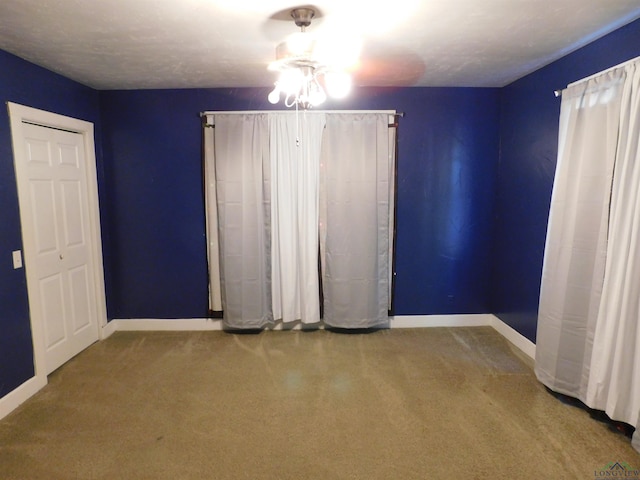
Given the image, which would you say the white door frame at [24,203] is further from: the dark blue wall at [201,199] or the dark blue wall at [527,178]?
the dark blue wall at [527,178]

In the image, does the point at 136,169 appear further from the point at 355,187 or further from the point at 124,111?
the point at 355,187

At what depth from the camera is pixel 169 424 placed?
2.37m

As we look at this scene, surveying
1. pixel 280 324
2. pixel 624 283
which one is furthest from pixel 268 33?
pixel 280 324

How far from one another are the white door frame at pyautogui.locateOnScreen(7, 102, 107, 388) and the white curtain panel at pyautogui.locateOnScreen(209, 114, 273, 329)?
1.14 meters

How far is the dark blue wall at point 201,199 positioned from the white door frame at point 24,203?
0.19m

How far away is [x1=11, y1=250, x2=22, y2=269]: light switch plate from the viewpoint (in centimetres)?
257

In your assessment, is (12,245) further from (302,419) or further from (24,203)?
(302,419)

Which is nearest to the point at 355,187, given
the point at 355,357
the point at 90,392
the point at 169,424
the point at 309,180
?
the point at 309,180

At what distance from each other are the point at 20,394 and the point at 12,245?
1065mm

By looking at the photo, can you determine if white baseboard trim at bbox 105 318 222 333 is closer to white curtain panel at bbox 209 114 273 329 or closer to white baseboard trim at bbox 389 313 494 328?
white curtain panel at bbox 209 114 273 329

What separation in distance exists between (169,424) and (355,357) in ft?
5.23

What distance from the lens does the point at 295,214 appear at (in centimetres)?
367

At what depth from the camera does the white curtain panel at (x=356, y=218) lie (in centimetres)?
355

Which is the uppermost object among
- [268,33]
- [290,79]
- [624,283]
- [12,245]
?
[268,33]
